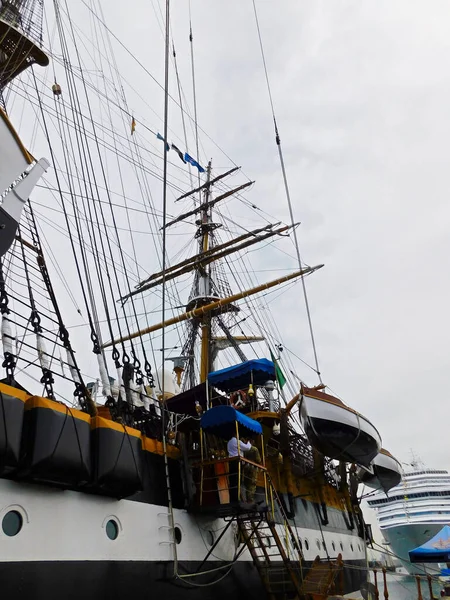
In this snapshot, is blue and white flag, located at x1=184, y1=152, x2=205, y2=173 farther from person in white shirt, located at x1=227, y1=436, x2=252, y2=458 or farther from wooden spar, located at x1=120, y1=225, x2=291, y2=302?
person in white shirt, located at x1=227, y1=436, x2=252, y2=458

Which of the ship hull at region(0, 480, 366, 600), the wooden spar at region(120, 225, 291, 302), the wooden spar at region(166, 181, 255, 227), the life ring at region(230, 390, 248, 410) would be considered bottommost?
the ship hull at region(0, 480, 366, 600)

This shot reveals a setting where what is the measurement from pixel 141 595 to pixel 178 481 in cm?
177

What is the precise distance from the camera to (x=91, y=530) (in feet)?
18.7

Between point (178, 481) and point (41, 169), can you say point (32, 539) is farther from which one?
point (41, 169)

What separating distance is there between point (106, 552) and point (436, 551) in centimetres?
1442

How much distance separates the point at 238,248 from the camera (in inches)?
824

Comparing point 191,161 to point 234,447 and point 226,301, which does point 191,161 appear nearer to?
point 226,301

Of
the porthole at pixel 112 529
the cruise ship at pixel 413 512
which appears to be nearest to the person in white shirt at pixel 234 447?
the porthole at pixel 112 529

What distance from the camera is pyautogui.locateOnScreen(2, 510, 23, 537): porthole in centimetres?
486

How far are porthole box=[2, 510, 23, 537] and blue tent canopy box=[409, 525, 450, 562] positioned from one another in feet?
50.7

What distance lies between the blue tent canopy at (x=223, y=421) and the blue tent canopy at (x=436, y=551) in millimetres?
11921

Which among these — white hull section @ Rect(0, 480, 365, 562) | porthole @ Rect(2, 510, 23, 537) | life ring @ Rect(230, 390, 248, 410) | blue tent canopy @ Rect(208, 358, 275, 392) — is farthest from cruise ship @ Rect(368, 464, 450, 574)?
porthole @ Rect(2, 510, 23, 537)

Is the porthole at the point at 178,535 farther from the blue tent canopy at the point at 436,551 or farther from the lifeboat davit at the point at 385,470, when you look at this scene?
the blue tent canopy at the point at 436,551

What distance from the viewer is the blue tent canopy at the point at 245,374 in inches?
445
